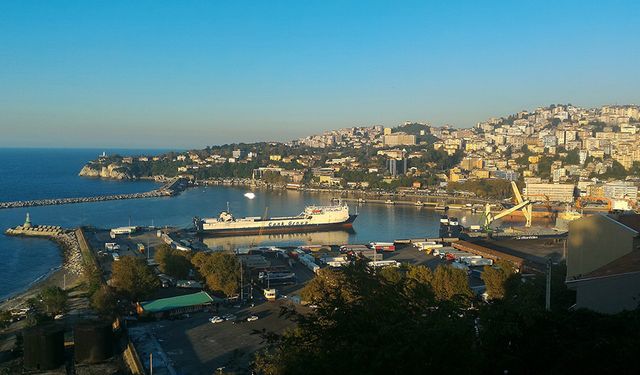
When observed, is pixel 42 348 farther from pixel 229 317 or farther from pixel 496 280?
pixel 496 280

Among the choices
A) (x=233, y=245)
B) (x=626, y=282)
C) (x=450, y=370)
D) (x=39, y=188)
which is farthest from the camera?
(x=39, y=188)

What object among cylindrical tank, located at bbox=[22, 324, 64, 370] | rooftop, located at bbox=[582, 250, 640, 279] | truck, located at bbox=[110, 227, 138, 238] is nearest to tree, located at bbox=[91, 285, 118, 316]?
cylindrical tank, located at bbox=[22, 324, 64, 370]

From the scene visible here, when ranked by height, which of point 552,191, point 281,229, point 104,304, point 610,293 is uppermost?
point 610,293

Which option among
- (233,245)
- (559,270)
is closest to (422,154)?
(233,245)

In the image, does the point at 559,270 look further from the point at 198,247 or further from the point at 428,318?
the point at 198,247

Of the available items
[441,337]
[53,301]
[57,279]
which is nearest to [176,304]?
[53,301]

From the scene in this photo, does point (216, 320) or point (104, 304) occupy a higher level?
point (104, 304)

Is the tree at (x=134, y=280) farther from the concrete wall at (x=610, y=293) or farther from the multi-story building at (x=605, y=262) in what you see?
the concrete wall at (x=610, y=293)

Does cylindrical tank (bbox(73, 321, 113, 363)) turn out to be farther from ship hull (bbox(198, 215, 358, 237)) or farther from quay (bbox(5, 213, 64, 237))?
ship hull (bbox(198, 215, 358, 237))
